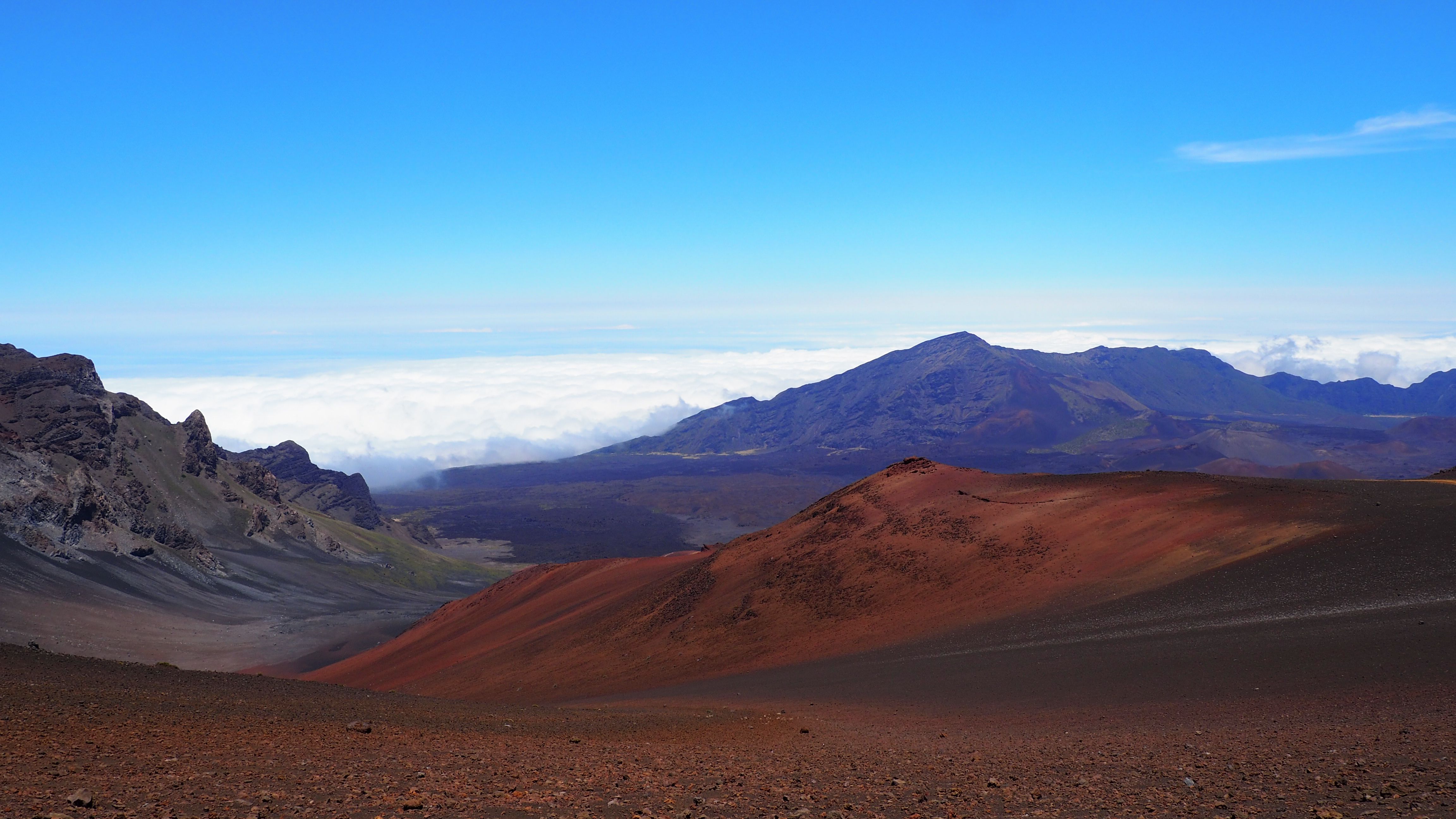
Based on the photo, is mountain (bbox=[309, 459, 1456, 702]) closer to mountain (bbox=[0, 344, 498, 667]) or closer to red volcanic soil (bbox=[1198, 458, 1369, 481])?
Answer: mountain (bbox=[0, 344, 498, 667])

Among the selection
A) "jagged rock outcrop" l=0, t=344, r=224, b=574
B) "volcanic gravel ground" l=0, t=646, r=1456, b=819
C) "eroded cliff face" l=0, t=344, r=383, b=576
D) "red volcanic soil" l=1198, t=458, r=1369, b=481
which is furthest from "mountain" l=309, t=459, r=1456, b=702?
"red volcanic soil" l=1198, t=458, r=1369, b=481

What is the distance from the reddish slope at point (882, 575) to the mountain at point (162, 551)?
38.6 meters

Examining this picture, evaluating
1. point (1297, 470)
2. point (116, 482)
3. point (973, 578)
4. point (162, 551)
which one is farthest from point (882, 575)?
point (1297, 470)

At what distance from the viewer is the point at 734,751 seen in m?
16.2

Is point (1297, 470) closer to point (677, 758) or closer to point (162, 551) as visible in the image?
point (162, 551)

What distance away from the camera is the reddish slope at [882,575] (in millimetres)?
31016

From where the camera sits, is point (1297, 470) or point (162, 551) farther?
point (1297, 470)

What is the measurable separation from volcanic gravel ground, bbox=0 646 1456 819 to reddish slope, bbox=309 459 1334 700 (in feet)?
40.4

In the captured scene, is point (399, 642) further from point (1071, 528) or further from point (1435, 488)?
point (1435, 488)

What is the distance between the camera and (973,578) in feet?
110

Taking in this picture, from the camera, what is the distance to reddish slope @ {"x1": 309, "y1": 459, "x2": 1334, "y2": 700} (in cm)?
3102

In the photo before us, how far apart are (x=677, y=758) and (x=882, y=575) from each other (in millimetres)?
22023

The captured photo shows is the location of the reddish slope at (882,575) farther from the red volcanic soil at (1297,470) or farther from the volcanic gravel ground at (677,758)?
the red volcanic soil at (1297,470)

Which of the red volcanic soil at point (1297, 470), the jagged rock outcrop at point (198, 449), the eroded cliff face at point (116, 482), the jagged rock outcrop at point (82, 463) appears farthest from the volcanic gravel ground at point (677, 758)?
the red volcanic soil at point (1297, 470)
